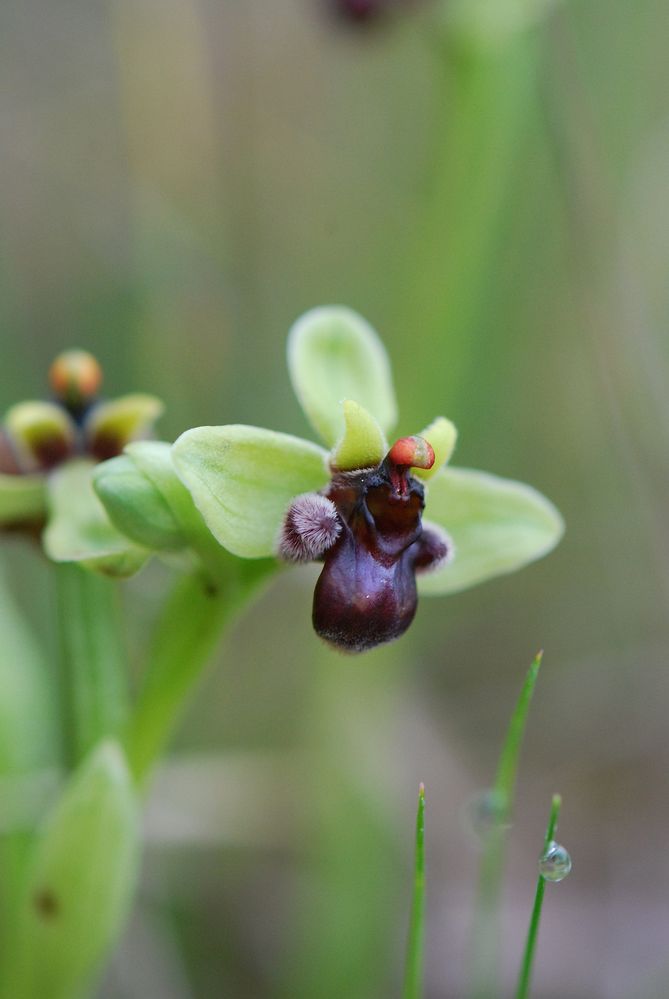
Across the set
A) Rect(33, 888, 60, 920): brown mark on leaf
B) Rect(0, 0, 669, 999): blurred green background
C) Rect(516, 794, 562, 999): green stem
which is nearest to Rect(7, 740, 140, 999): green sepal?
Rect(33, 888, 60, 920): brown mark on leaf

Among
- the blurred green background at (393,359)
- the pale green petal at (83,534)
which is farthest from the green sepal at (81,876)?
the blurred green background at (393,359)

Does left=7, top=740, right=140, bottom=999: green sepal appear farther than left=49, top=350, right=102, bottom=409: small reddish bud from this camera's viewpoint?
No

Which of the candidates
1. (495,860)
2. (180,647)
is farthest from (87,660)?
(495,860)

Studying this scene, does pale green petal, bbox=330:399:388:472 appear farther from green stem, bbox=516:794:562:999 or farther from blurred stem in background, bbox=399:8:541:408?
blurred stem in background, bbox=399:8:541:408

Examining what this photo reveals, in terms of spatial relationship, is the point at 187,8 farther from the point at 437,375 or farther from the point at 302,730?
the point at 302,730

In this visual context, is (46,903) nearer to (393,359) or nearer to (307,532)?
(307,532)

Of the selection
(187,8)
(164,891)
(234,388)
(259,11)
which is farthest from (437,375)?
(259,11)
